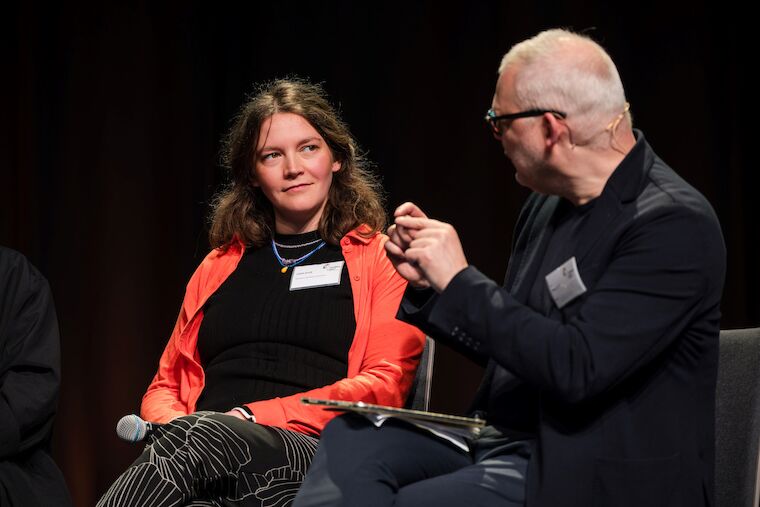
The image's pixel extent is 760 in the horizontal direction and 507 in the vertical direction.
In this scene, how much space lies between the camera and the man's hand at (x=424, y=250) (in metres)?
1.62

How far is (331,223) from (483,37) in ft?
4.59

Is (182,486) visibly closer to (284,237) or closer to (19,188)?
(284,237)

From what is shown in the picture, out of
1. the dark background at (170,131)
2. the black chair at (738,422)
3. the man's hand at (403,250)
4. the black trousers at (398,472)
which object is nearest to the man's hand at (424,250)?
the man's hand at (403,250)

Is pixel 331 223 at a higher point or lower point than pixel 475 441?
higher

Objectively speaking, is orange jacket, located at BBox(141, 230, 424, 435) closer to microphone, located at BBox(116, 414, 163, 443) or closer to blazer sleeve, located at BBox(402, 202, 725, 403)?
microphone, located at BBox(116, 414, 163, 443)

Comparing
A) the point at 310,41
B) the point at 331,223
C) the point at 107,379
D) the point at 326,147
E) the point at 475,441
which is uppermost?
the point at 310,41

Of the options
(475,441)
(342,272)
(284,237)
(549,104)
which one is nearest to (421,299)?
(475,441)

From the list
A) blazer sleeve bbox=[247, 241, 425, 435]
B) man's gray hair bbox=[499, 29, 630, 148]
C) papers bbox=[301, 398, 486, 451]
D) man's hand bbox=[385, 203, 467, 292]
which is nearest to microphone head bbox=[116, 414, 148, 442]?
blazer sleeve bbox=[247, 241, 425, 435]

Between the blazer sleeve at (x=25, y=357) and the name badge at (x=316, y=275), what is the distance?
0.66 meters

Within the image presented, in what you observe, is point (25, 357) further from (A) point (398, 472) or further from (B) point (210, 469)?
(A) point (398, 472)

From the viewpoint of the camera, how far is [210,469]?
6.23 ft

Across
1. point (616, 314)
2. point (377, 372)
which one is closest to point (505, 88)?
point (616, 314)

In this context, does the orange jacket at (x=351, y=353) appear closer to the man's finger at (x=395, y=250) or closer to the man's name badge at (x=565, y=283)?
the man's finger at (x=395, y=250)

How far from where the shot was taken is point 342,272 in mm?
2533
